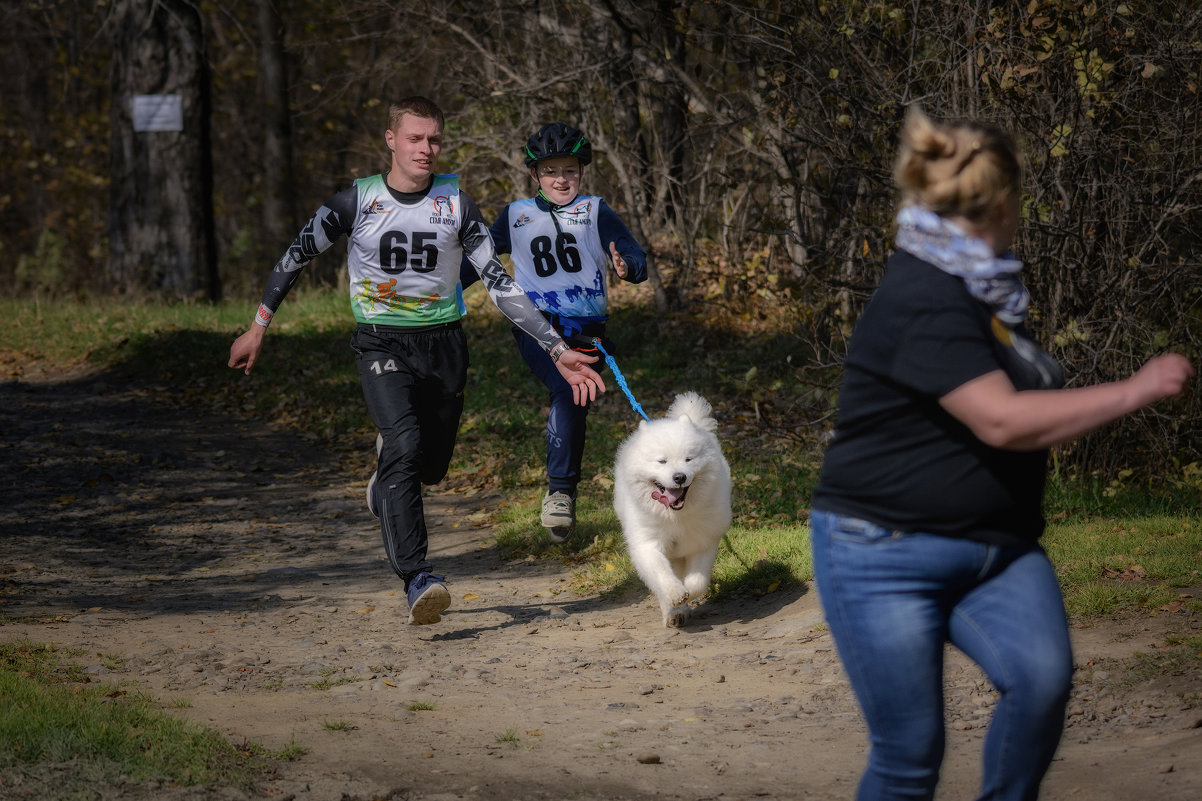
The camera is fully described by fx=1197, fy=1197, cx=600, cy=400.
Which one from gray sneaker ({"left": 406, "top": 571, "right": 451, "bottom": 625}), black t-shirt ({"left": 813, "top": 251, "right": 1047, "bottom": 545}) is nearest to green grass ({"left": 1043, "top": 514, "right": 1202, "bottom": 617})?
gray sneaker ({"left": 406, "top": 571, "right": 451, "bottom": 625})

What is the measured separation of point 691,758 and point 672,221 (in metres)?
10.4

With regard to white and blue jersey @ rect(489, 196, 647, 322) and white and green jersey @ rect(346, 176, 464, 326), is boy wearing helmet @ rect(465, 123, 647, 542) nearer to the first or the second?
white and blue jersey @ rect(489, 196, 647, 322)

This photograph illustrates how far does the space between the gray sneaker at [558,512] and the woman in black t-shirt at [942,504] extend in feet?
15.8

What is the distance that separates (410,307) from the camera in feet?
20.9

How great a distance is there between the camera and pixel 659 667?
19.2ft

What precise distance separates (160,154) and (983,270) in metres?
16.9

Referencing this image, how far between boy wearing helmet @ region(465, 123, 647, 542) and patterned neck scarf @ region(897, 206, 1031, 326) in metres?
4.68

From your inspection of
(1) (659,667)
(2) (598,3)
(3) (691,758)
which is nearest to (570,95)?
(2) (598,3)

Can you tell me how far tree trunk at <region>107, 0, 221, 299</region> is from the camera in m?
17.3

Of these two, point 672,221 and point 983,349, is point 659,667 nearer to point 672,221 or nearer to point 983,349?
point 983,349

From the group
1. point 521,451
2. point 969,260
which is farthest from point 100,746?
point 521,451

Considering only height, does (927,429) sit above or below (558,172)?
above

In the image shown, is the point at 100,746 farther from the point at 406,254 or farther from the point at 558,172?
the point at 558,172

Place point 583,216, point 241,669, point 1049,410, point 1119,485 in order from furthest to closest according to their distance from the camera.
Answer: point 1119,485 < point 583,216 < point 241,669 < point 1049,410
